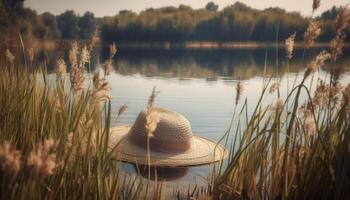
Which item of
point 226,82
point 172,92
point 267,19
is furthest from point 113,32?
point 172,92

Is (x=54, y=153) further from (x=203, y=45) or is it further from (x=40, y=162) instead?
(x=203, y=45)

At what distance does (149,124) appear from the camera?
1.87 m

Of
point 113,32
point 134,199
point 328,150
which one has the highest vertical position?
point 113,32

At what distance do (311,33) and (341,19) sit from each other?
19cm

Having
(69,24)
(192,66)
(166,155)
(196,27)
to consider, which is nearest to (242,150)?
(166,155)

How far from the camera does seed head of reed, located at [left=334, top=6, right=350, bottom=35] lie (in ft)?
7.43

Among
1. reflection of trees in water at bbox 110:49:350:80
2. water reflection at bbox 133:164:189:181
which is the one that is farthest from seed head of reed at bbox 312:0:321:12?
reflection of trees in water at bbox 110:49:350:80

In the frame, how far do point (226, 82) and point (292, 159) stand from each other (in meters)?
15.5

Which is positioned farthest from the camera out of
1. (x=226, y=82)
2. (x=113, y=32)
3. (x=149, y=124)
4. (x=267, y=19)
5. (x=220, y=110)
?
(x=267, y=19)

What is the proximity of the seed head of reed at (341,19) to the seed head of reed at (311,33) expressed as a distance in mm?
107

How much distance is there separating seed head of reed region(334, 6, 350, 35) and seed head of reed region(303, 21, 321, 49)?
107mm

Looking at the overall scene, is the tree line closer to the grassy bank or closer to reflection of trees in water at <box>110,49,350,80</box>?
reflection of trees in water at <box>110,49,350,80</box>

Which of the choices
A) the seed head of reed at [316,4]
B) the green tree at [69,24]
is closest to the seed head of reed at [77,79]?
the seed head of reed at [316,4]

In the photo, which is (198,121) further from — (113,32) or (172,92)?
(113,32)
